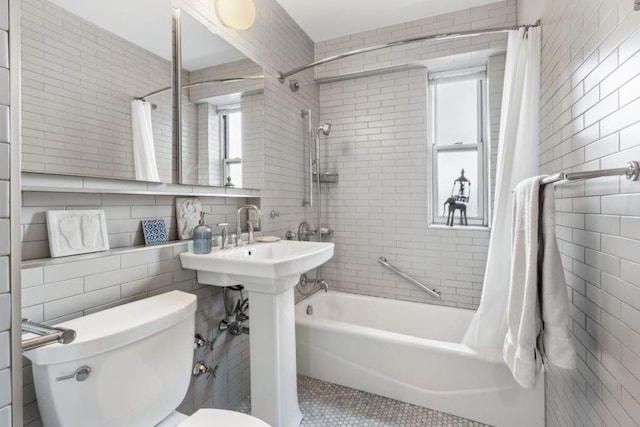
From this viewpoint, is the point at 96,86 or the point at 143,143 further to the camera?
the point at 143,143

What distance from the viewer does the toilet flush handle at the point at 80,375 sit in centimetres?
83

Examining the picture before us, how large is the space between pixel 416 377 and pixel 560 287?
111 centimetres

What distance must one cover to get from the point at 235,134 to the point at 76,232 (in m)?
1.03

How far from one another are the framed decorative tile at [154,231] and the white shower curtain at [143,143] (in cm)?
21

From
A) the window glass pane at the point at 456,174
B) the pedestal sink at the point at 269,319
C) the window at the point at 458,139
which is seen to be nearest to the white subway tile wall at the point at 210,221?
the pedestal sink at the point at 269,319

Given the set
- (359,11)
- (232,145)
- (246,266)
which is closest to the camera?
(246,266)

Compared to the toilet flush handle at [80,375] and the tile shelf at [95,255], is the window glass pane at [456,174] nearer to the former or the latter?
the tile shelf at [95,255]

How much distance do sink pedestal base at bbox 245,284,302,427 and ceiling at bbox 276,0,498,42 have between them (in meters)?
2.10

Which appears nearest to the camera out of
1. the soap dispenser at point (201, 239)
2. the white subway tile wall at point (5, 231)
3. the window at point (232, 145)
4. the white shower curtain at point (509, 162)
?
the white subway tile wall at point (5, 231)

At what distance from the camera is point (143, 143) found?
1.38 metres

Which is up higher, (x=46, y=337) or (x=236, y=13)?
(x=236, y=13)

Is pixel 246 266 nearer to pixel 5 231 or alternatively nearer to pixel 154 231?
pixel 154 231

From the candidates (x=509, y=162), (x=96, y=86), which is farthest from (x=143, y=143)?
(x=509, y=162)

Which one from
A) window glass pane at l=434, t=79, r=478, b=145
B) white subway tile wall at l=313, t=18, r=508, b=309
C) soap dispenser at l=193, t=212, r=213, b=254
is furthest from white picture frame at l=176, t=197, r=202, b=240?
window glass pane at l=434, t=79, r=478, b=145
